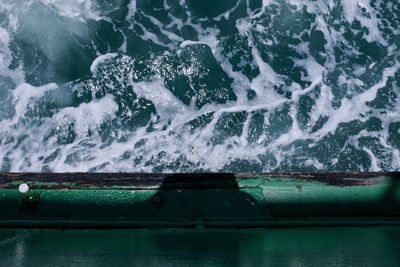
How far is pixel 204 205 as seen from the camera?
2.69m

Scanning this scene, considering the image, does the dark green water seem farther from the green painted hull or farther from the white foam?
the white foam

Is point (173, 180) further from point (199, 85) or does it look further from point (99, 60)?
point (99, 60)

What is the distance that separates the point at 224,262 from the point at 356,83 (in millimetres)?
5526

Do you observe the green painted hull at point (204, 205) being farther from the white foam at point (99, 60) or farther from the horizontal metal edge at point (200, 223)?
the white foam at point (99, 60)

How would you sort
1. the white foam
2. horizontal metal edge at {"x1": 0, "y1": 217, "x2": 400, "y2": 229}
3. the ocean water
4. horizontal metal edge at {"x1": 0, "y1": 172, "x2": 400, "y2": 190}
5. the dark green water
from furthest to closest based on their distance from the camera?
the white foam
the ocean water
horizontal metal edge at {"x1": 0, "y1": 172, "x2": 400, "y2": 190}
horizontal metal edge at {"x1": 0, "y1": 217, "x2": 400, "y2": 229}
the dark green water

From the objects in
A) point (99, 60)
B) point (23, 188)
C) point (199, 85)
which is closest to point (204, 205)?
point (23, 188)

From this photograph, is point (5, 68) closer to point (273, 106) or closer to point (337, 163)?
point (273, 106)

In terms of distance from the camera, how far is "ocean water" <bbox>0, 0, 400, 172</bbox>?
6.05 meters

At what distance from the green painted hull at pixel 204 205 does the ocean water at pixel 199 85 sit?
3.14 m

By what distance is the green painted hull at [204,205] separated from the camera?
8.79 ft

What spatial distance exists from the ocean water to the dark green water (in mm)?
3309

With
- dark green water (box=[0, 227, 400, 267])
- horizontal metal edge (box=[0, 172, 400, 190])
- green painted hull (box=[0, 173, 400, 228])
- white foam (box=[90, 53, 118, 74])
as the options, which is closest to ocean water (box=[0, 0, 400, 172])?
white foam (box=[90, 53, 118, 74])

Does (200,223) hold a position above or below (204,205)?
Answer: below

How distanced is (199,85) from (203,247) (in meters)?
4.76
